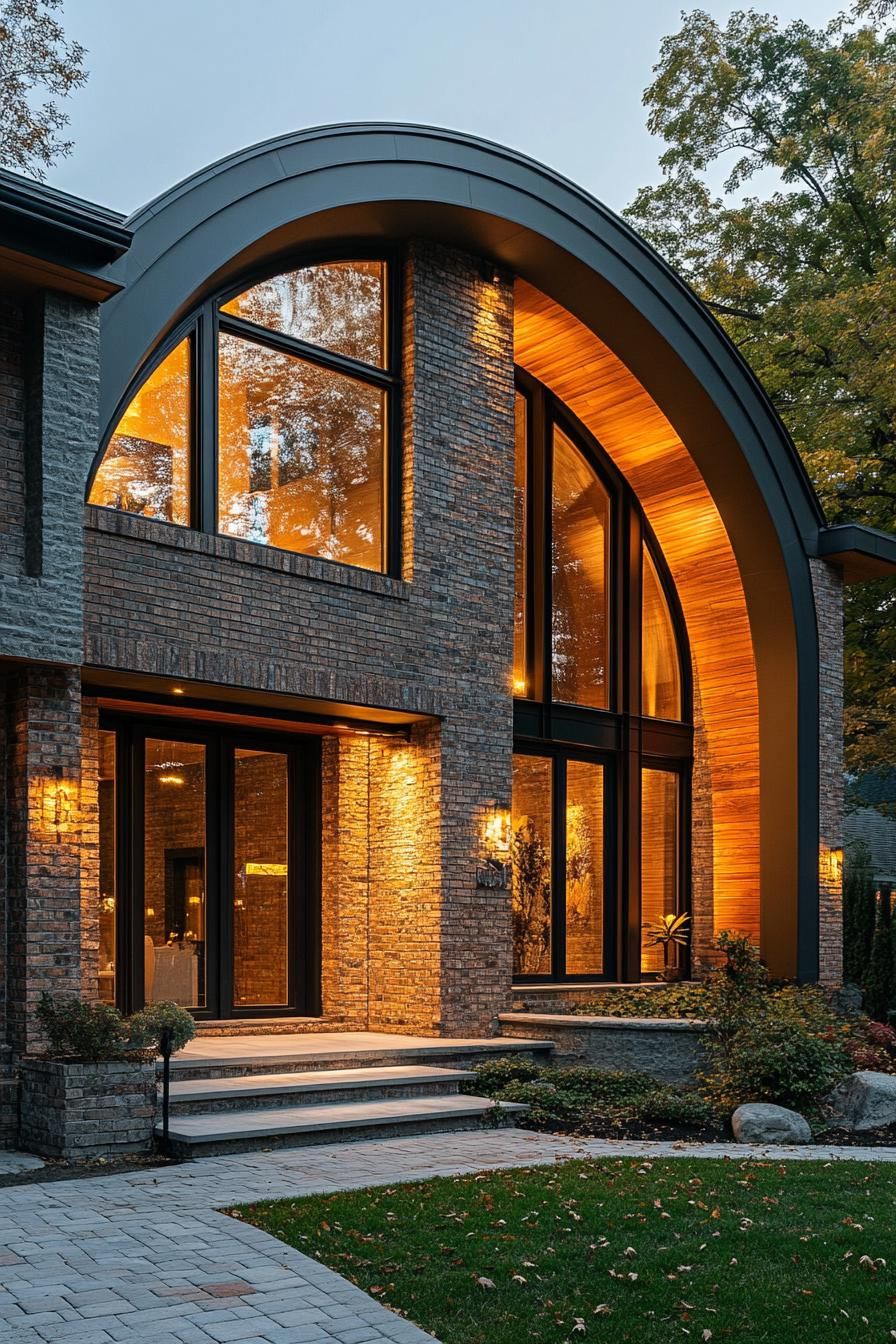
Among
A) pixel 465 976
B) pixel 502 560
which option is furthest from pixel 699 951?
pixel 502 560

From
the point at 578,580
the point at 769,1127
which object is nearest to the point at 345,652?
the point at 578,580

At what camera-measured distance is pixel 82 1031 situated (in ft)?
30.1

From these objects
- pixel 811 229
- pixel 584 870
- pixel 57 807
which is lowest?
pixel 584 870

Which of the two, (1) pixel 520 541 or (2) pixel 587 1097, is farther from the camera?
(1) pixel 520 541

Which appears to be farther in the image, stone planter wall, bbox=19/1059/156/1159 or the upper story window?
the upper story window

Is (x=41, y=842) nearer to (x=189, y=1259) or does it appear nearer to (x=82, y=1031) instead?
(x=82, y=1031)

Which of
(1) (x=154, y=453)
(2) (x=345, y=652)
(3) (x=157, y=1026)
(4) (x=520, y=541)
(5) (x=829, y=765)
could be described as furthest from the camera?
(5) (x=829, y=765)

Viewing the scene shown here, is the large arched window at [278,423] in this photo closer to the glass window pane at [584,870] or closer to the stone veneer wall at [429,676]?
the stone veneer wall at [429,676]

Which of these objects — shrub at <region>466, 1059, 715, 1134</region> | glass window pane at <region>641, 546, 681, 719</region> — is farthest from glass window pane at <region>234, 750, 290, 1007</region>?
glass window pane at <region>641, 546, 681, 719</region>

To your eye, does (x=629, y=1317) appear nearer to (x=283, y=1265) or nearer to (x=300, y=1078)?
→ (x=283, y=1265)

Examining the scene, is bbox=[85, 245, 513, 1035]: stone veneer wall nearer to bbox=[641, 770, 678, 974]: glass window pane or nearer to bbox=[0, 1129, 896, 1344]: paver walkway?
bbox=[641, 770, 678, 974]: glass window pane

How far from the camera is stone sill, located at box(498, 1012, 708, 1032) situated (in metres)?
12.6

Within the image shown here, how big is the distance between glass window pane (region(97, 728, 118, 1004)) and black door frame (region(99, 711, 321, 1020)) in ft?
0.16

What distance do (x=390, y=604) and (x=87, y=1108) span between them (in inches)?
220
